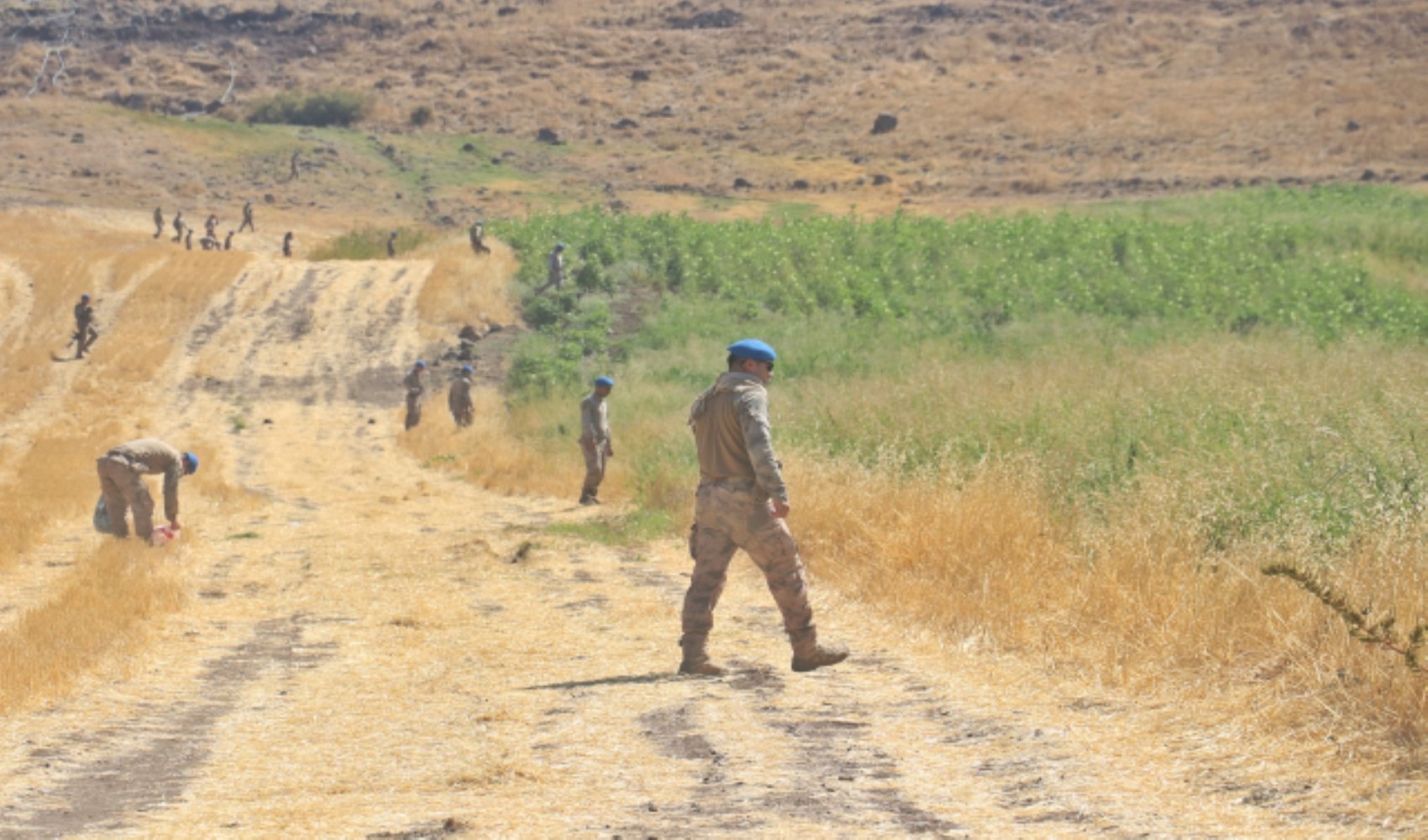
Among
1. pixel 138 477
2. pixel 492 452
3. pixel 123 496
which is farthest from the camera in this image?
pixel 492 452

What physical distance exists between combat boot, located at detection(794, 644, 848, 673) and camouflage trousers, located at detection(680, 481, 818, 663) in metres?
0.04

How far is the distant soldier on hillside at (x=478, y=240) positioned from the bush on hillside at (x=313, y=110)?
46.8 meters

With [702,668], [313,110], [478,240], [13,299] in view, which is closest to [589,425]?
[702,668]

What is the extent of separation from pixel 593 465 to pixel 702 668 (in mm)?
10392

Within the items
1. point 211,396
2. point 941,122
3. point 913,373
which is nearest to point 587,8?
point 941,122

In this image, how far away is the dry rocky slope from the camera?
2938 inches

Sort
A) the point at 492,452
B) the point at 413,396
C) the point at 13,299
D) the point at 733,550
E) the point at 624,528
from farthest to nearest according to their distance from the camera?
the point at 13,299 < the point at 413,396 < the point at 492,452 < the point at 624,528 < the point at 733,550

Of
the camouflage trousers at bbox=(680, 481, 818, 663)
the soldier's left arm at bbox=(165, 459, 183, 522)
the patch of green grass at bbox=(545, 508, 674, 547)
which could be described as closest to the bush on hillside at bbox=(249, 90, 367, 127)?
the patch of green grass at bbox=(545, 508, 674, 547)

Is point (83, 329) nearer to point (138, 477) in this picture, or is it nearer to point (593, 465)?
point (593, 465)

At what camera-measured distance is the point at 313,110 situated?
88.3 metres

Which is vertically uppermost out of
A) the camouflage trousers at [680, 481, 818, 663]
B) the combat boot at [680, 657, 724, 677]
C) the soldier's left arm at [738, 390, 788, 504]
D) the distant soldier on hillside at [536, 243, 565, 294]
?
the soldier's left arm at [738, 390, 788, 504]

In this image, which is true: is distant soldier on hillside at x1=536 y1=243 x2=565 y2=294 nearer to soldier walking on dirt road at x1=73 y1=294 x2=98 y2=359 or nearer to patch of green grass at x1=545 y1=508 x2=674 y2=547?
soldier walking on dirt road at x1=73 y1=294 x2=98 y2=359

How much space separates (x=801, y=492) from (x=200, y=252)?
37.1 meters

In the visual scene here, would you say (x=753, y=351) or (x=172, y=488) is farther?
(x=172, y=488)
